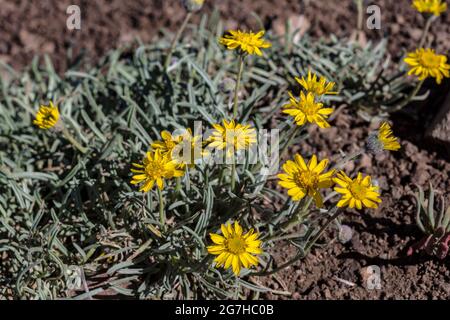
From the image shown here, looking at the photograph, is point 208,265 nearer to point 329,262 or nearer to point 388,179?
point 329,262

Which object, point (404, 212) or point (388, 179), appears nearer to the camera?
point (404, 212)

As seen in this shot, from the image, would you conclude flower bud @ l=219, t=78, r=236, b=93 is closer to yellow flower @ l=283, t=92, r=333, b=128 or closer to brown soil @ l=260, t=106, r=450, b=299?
yellow flower @ l=283, t=92, r=333, b=128

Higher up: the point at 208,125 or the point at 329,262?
the point at 208,125

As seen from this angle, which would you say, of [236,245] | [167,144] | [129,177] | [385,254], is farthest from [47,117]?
[385,254]

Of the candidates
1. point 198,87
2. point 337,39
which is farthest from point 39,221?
point 337,39

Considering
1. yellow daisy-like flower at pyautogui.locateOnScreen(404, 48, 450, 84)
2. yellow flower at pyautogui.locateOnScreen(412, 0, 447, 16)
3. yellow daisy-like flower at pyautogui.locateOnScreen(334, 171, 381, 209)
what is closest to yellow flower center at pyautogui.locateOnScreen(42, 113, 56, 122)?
yellow daisy-like flower at pyautogui.locateOnScreen(334, 171, 381, 209)

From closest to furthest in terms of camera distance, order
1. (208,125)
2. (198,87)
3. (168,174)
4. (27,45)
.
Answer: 1. (168,174)
2. (208,125)
3. (198,87)
4. (27,45)

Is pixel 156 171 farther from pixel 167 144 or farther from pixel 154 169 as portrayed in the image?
pixel 167 144
